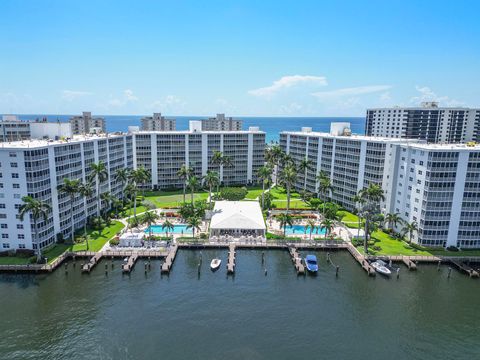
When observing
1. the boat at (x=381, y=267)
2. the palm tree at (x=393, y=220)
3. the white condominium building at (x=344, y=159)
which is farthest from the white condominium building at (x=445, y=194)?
the boat at (x=381, y=267)

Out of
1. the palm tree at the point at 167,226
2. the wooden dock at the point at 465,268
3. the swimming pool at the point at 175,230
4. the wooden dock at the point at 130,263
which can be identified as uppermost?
the palm tree at the point at 167,226

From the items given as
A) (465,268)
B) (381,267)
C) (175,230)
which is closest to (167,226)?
(175,230)

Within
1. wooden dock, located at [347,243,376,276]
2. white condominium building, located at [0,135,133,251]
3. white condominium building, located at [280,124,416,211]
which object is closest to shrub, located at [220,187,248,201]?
white condominium building, located at [280,124,416,211]

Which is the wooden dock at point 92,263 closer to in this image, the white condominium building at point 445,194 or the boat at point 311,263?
the boat at point 311,263

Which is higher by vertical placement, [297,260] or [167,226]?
[167,226]

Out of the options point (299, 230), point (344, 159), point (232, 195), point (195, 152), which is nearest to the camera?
point (299, 230)

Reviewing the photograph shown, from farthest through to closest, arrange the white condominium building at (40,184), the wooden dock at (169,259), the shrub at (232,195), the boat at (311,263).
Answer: the shrub at (232,195) → the boat at (311,263) → the wooden dock at (169,259) → the white condominium building at (40,184)

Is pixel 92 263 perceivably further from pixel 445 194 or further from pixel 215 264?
pixel 445 194

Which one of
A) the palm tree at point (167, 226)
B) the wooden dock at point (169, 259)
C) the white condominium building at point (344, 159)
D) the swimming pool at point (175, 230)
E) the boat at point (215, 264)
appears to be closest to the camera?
the wooden dock at point (169, 259)
